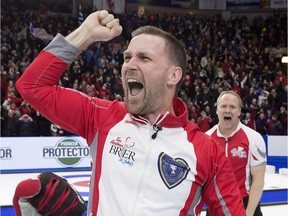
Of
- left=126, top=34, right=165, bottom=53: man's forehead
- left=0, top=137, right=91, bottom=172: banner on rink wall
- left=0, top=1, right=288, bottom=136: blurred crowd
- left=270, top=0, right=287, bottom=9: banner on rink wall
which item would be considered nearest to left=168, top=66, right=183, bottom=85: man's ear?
left=126, top=34, right=165, bottom=53: man's forehead

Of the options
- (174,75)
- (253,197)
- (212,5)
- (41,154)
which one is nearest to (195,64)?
(212,5)

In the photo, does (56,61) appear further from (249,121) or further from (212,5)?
(212,5)

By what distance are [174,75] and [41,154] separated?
9682mm

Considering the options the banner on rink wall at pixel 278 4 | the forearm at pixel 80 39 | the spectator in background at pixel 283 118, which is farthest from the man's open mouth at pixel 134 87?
the banner on rink wall at pixel 278 4

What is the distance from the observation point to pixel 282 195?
862cm

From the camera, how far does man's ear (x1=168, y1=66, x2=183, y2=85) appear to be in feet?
6.94

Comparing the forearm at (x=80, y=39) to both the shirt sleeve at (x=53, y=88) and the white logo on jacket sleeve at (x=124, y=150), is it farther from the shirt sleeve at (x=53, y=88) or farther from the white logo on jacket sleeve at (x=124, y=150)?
the white logo on jacket sleeve at (x=124, y=150)

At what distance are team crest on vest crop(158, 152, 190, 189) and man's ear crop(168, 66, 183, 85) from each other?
34 centimetres

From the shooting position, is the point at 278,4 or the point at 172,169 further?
the point at 278,4

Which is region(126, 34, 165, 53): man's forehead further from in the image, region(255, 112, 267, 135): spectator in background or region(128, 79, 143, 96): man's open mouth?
region(255, 112, 267, 135): spectator in background

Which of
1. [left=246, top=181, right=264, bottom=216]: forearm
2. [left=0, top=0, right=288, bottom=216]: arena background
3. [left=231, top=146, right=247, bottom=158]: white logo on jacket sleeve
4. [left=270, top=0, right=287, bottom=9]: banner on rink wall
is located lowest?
[left=0, top=0, right=288, bottom=216]: arena background

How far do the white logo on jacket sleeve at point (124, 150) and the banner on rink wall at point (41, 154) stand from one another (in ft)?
31.1

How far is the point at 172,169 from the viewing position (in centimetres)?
197

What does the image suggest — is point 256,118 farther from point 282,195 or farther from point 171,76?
point 171,76
